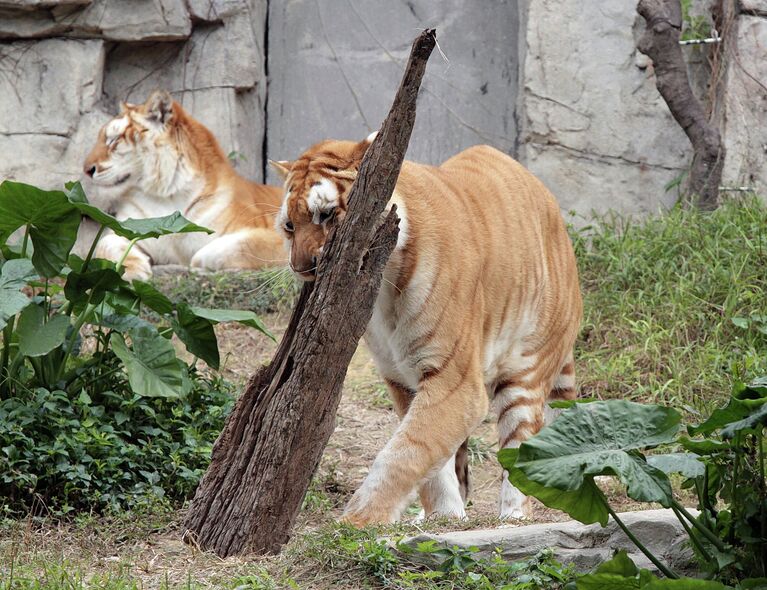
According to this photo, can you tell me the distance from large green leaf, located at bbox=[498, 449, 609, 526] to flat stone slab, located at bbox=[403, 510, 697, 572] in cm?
32

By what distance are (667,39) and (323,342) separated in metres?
5.41

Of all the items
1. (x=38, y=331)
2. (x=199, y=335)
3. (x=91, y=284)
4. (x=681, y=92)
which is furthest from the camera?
(x=681, y=92)

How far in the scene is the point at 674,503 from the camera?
281 centimetres

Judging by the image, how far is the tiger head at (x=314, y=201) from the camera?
403 cm

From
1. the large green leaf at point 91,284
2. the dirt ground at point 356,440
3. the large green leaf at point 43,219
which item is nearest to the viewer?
the large green leaf at point 43,219

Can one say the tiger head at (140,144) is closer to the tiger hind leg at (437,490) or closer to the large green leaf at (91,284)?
the large green leaf at (91,284)

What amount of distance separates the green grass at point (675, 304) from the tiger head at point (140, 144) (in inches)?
136

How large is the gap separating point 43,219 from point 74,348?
74cm

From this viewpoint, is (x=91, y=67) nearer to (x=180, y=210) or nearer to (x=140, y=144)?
(x=140, y=144)

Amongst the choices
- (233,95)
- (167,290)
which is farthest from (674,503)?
(233,95)

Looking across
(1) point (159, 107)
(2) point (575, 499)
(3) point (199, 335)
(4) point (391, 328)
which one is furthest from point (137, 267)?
(2) point (575, 499)

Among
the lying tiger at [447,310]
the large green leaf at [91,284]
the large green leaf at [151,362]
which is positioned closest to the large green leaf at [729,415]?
the lying tiger at [447,310]

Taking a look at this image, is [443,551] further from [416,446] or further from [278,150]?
[278,150]

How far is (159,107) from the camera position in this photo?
29.1 feet
